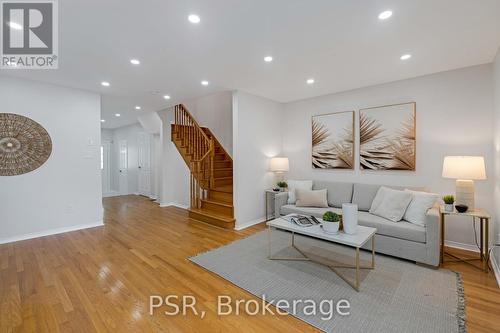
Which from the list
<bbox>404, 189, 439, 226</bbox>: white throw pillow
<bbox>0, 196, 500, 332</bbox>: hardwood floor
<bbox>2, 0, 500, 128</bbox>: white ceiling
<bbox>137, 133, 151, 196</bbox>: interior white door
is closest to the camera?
<bbox>0, 196, 500, 332</bbox>: hardwood floor

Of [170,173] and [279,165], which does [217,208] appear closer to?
[279,165]

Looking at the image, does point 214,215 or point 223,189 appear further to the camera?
point 223,189

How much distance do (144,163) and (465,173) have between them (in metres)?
7.91

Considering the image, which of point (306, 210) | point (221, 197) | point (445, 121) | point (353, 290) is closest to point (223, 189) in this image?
point (221, 197)

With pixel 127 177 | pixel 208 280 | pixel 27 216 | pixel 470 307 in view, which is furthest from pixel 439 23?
pixel 127 177

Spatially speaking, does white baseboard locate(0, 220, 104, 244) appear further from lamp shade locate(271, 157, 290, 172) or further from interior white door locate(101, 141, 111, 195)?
interior white door locate(101, 141, 111, 195)

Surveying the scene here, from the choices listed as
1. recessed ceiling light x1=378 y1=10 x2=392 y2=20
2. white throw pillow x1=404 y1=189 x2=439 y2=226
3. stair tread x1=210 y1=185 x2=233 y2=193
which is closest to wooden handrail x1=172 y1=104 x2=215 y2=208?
stair tread x1=210 y1=185 x2=233 y2=193

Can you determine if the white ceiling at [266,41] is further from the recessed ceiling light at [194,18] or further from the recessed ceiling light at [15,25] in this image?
the recessed ceiling light at [15,25]

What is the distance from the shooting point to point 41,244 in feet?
11.2

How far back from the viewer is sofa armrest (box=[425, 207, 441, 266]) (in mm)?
2604

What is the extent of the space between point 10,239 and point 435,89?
701cm

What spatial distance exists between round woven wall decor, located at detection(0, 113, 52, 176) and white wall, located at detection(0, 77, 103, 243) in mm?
86

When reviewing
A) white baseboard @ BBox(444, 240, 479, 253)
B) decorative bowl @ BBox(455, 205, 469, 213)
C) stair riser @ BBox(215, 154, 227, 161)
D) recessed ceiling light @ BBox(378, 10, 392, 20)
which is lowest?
white baseboard @ BBox(444, 240, 479, 253)

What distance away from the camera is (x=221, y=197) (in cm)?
485
